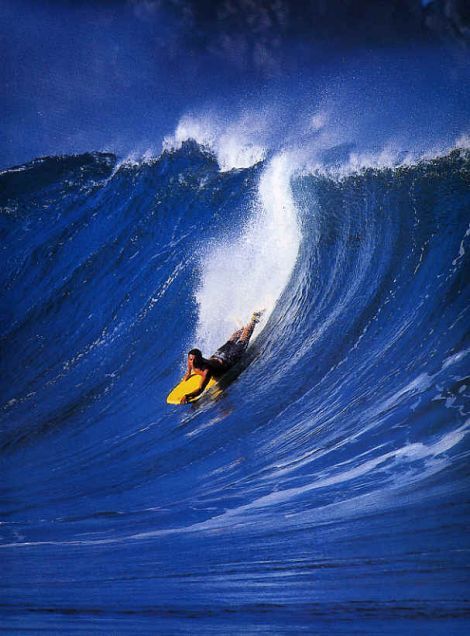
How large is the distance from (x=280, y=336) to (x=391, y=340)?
0.40 m

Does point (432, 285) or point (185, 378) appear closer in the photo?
point (432, 285)

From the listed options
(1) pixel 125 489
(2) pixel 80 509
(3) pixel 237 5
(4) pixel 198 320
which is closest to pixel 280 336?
(4) pixel 198 320

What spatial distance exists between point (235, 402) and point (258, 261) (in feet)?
1.70

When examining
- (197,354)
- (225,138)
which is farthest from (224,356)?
(225,138)

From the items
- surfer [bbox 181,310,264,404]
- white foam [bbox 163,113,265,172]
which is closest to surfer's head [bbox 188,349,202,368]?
surfer [bbox 181,310,264,404]

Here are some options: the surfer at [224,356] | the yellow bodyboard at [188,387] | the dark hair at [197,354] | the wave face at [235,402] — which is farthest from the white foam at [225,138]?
the yellow bodyboard at [188,387]

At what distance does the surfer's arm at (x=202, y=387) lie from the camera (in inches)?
94.1

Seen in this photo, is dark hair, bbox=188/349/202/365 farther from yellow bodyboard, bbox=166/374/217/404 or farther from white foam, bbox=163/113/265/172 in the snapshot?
white foam, bbox=163/113/265/172

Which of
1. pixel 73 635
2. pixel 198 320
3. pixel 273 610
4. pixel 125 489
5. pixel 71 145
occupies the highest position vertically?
pixel 71 145

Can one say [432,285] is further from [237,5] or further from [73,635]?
[73,635]

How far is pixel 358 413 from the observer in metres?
2.14

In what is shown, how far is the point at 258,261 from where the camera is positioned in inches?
93.9

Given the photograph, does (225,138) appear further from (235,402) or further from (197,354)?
(235,402)

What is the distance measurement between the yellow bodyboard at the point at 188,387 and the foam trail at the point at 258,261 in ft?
0.37
